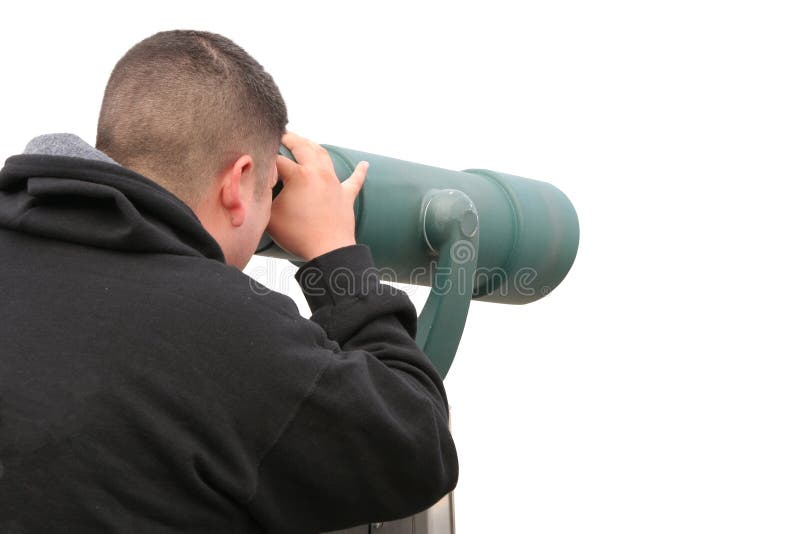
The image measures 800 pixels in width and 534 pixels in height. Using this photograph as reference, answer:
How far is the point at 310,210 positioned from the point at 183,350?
0.28 metres

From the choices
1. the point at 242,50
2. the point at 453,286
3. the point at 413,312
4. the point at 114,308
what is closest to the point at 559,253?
the point at 453,286

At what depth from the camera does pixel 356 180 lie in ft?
3.50

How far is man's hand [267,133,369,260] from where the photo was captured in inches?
39.5

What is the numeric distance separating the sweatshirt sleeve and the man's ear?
0.10m

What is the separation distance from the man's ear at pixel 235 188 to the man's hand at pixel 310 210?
102 mm

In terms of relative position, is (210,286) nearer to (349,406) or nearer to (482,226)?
(349,406)

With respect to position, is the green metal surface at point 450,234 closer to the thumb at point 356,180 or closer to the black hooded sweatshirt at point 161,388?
the thumb at point 356,180

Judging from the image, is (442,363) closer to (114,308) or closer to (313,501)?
(313,501)

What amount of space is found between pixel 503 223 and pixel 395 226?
17 centimetres

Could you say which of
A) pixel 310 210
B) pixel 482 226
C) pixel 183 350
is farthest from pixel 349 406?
pixel 482 226

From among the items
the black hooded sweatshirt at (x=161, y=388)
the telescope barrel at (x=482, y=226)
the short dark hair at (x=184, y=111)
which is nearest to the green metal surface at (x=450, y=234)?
the telescope barrel at (x=482, y=226)

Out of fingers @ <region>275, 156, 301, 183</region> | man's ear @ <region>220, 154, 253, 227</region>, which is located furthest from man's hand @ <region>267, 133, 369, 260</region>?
man's ear @ <region>220, 154, 253, 227</region>

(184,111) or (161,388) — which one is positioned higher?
(184,111)

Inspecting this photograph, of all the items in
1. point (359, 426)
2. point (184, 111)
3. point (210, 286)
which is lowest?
point (359, 426)
